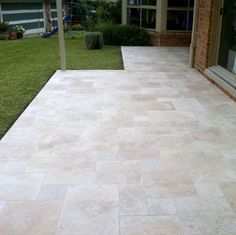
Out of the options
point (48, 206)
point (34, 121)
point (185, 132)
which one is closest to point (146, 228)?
point (48, 206)

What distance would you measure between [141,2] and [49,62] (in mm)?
3942

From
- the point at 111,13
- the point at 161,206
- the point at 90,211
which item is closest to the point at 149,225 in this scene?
the point at 161,206

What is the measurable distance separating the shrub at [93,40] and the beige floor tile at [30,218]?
712 centimetres

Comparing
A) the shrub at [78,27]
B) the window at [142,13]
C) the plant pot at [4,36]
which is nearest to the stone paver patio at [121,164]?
the window at [142,13]

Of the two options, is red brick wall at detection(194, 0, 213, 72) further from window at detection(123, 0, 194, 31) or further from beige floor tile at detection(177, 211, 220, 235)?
beige floor tile at detection(177, 211, 220, 235)

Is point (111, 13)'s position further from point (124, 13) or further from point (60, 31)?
point (60, 31)

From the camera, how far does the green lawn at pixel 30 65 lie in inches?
173

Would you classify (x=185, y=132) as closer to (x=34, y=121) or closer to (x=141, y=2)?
(x=34, y=121)

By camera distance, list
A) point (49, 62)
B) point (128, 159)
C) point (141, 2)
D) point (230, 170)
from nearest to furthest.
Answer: point (230, 170), point (128, 159), point (49, 62), point (141, 2)

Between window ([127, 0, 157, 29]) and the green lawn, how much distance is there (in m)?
1.30

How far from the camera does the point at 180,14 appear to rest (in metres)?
9.41

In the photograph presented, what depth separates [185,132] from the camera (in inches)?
135

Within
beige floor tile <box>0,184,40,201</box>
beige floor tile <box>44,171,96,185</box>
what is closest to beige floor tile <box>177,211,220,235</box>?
beige floor tile <box>44,171,96,185</box>

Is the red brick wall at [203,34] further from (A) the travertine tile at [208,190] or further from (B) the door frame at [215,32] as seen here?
(A) the travertine tile at [208,190]
